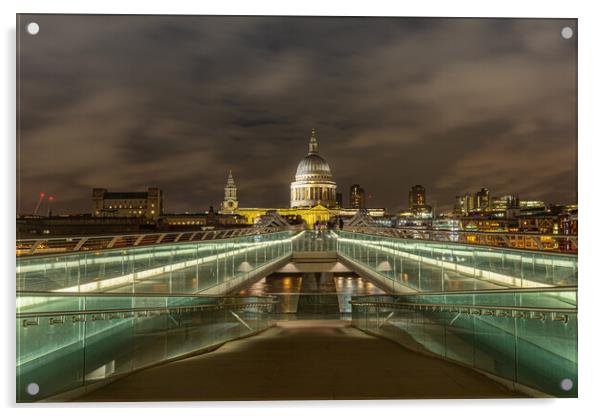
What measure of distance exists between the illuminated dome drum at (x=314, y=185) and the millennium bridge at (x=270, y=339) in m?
115

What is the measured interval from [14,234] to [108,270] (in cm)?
144

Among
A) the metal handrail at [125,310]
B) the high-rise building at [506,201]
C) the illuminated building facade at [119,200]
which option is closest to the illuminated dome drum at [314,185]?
the illuminated building facade at [119,200]

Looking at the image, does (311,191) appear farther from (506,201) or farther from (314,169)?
(506,201)

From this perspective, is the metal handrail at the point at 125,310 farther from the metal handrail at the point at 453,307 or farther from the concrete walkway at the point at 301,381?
the metal handrail at the point at 453,307

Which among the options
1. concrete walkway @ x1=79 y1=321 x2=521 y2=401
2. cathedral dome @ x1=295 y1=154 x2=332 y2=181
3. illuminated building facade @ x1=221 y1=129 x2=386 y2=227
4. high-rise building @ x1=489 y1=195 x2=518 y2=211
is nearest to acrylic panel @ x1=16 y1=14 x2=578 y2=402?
concrete walkway @ x1=79 y1=321 x2=521 y2=401

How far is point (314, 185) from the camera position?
124938mm

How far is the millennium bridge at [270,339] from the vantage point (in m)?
5.34

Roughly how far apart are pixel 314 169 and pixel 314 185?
13.9ft

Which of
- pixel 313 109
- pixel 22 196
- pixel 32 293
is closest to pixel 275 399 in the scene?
pixel 32 293

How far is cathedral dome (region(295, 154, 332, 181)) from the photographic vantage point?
126 meters

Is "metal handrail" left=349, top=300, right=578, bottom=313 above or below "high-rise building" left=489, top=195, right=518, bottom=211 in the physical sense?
below

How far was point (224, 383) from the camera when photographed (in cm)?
544

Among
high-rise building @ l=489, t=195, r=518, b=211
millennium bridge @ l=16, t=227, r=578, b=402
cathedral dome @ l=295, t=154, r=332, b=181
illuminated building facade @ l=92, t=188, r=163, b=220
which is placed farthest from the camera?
cathedral dome @ l=295, t=154, r=332, b=181

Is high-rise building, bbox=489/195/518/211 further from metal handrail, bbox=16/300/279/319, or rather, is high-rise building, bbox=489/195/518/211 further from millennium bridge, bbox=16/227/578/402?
metal handrail, bbox=16/300/279/319
